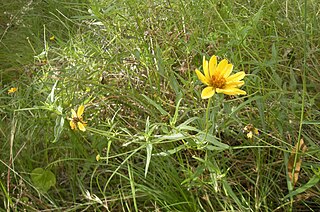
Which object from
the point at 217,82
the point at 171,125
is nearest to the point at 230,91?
the point at 217,82

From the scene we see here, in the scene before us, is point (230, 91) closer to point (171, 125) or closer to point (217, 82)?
point (217, 82)

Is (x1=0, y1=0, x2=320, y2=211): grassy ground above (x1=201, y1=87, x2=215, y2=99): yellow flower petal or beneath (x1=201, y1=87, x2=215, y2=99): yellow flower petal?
beneath

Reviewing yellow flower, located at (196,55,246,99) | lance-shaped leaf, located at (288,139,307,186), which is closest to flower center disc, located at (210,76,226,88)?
yellow flower, located at (196,55,246,99)

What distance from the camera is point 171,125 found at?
0.97m

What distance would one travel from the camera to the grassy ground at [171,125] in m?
1.07

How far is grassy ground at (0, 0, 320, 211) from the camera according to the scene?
3.50 ft

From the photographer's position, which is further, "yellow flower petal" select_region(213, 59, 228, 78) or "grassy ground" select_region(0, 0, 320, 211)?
"grassy ground" select_region(0, 0, 320, 211)

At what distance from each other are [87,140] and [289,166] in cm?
57

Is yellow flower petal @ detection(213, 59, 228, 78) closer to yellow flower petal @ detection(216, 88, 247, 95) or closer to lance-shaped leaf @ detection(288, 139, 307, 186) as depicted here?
yellow flower petal @ detection(216, 88, 247, 95)

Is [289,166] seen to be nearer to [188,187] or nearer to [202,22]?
[188,187]

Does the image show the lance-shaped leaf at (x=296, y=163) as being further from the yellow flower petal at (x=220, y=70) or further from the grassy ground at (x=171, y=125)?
the yellow flower petal at (x=220, y=70)

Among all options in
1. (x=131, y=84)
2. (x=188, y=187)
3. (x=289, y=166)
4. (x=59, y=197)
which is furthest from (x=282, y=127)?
(x=59, y=197)

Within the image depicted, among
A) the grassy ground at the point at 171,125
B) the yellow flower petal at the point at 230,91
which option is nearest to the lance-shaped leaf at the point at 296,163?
the grassy ground at the point at 171,125

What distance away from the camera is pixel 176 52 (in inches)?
60.6
